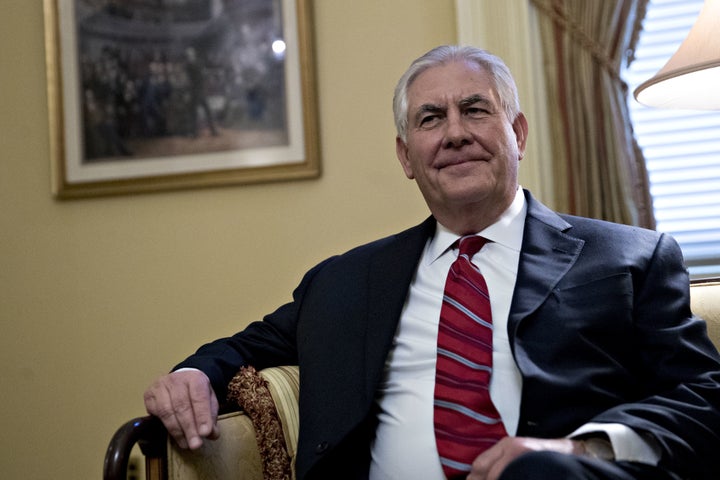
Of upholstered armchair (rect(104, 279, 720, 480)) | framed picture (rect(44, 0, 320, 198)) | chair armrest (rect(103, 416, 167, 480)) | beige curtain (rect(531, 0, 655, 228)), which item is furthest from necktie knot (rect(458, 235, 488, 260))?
framed picture (rect(44, 0, 320, 198))

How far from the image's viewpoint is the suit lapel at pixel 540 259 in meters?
1.89

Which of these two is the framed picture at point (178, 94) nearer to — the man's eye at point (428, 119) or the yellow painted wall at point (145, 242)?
the yellow painted wall at point (145, 242)

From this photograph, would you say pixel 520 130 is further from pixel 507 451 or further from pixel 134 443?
pixel 134 443

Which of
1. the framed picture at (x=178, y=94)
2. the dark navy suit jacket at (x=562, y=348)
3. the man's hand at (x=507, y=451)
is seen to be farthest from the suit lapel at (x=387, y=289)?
the framed picture at (x=178, y=94)

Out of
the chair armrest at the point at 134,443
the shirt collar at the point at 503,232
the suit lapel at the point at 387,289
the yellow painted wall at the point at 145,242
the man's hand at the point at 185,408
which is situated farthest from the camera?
the yellow painted wall at the point at 145,242

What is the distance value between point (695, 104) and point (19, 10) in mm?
2672

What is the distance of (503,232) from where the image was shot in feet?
6.96

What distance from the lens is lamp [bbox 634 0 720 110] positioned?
2.10 meters

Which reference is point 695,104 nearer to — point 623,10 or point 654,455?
point 623,10

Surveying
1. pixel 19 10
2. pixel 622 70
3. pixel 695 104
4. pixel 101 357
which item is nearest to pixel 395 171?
pixel 622 70

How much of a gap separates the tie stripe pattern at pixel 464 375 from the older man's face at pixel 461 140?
20 cm

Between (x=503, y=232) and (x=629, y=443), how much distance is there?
694 millimetres

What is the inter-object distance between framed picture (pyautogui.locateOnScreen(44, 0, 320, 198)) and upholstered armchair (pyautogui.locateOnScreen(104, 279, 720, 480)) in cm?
133

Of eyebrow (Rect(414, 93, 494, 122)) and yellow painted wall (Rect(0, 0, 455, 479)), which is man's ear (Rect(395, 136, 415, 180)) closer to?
eyebrow (Rect(414, 93, 494, 122))
